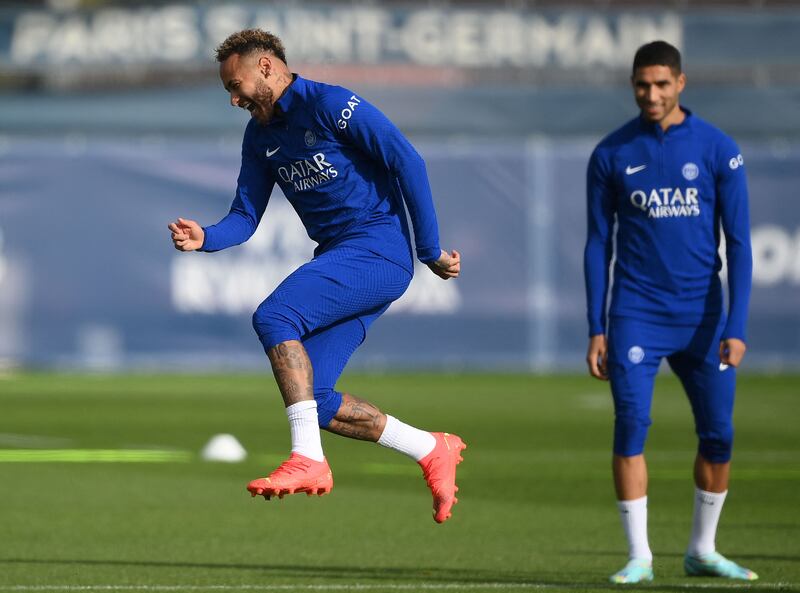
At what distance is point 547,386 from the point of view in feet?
A: 70.5

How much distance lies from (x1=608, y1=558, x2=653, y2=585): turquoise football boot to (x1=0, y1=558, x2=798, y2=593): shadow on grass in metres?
0.06

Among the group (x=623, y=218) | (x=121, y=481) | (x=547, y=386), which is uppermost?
(x=623, y=218)

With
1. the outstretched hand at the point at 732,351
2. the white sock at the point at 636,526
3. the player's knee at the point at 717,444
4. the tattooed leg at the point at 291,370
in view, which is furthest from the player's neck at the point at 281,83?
the player's knee at the point at 717,444

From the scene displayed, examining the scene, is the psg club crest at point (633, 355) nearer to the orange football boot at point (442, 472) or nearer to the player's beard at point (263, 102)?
the orange football boot at point (442, 472)

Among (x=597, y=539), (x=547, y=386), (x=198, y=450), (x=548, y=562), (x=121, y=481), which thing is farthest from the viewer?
(x=547, y=386)

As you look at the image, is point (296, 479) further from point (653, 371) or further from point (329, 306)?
point (653, 371)

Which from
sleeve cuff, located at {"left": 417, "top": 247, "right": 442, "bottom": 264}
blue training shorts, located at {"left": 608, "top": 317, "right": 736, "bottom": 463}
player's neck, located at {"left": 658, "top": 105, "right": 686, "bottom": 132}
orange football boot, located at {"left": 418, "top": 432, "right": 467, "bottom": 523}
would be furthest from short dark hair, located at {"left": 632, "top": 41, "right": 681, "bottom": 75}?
orange football boot, located at {"left": 418, "top": 432, "right": 467, "bottom": 523}

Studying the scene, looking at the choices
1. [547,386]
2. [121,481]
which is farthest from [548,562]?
[547,386]

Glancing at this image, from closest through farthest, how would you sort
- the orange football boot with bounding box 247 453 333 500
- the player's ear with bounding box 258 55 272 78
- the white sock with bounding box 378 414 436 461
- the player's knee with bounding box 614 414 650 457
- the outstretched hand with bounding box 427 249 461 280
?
the orange football boot with bounding box 247 453 333 500
the player's ear with bounding box 258 55 272 78
the outstretched hand with bounding box 427 249 461 280
the white sock with bounding box 378 414 436 461
the player's knee with bounding box 614 414 650 457

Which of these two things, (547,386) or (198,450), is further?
(547,386)

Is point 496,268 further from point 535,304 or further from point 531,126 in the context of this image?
point 531,126

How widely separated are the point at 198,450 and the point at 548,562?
6283 mm

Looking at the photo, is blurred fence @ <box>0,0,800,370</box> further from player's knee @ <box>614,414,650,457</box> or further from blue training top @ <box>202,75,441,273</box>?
blue training top @ <box>202,75,441,273</box>

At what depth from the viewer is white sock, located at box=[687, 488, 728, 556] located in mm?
8320
